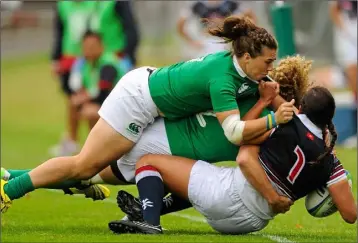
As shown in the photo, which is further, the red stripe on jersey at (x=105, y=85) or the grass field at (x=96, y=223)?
the red stripe on jersey at (x=105, y=85)

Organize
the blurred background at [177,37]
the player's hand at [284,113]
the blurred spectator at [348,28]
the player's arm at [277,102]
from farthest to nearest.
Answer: the blurred spectator at [348,28]
the blurred background at [177,37]
the player's arm at [277,102]
the player's hand at [284,113]

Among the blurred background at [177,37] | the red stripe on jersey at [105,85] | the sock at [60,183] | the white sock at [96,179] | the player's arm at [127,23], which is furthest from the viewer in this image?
the blurred background at [177,37]

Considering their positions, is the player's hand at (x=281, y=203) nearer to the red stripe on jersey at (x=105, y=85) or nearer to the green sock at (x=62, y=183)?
the green sock at (x=62, y=183)

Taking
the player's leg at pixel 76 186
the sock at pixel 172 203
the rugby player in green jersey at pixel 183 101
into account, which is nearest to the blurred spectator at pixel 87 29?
the player's leg at pixel 76 186

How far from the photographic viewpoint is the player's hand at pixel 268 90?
8.59m

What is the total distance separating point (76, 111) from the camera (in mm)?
16844

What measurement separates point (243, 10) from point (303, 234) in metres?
8.32

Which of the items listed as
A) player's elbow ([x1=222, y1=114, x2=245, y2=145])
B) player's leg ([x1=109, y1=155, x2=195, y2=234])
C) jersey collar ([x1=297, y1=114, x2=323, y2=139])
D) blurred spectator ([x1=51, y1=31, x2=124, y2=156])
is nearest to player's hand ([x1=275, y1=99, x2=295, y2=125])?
jersey collar ([x1=297, y1=114, x2=323, y2=139])

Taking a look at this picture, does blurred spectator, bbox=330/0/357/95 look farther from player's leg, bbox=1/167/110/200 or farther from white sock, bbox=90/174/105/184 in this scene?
white sock, bbox=90/174/105/184

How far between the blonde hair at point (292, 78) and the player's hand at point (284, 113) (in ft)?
1.82

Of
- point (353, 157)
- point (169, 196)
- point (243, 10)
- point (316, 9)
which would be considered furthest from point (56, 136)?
point (169, 196)

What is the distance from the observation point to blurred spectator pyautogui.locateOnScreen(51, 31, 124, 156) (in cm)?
1611

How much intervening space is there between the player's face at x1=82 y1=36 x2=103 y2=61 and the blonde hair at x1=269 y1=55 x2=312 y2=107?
25.7 feet

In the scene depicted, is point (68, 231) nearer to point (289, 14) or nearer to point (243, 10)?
point (289, 14)
